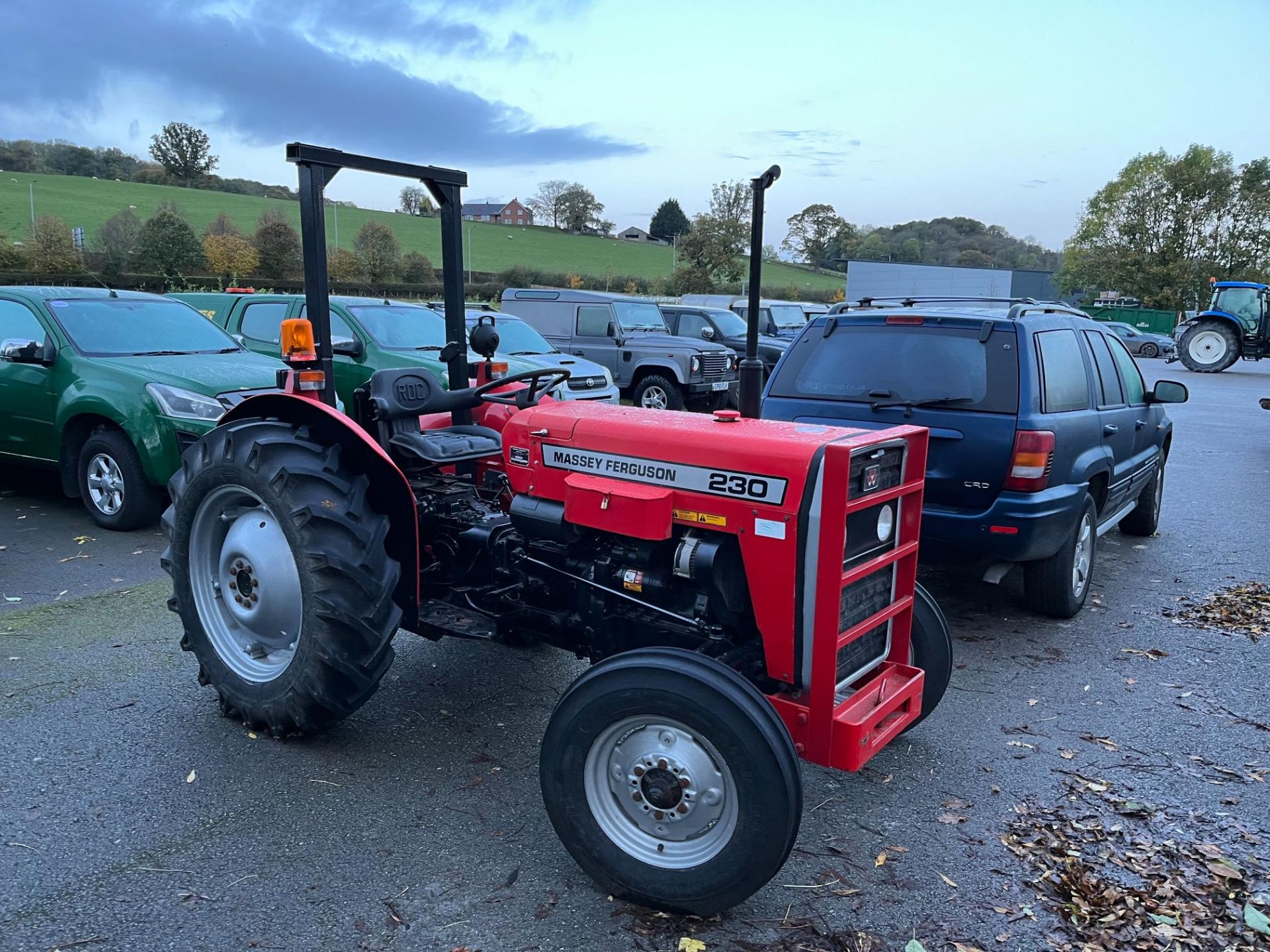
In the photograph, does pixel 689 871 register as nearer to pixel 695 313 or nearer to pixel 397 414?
pixel 397 414

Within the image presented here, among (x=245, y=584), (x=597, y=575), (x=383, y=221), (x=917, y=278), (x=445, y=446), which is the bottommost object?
(x=245, y=584)

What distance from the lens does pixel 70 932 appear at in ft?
8.41

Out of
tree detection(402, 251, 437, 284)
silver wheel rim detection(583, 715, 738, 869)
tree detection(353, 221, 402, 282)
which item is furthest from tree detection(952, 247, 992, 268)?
silver wheel rim detection(583, 715, 738, 869)

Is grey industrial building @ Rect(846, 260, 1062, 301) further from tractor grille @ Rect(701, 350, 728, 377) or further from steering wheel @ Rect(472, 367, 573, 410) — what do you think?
steering wheel @ Rect(472, 367, 573, 410)

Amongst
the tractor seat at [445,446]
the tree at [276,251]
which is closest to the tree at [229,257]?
the tree at [276,251]

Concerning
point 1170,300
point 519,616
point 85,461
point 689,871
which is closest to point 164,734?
point 519,616

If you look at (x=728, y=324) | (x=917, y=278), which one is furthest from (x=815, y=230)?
(x=728, y=324)

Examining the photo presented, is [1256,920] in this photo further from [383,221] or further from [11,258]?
[383,221]

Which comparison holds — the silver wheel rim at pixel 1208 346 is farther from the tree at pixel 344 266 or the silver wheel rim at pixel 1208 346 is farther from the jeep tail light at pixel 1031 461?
the tree at pixel 344 266

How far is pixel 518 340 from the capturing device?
436 inches

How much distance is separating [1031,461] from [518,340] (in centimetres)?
729

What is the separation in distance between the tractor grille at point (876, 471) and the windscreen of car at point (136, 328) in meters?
6.45

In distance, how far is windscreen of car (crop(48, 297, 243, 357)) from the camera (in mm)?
7207

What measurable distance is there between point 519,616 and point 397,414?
1015mm
